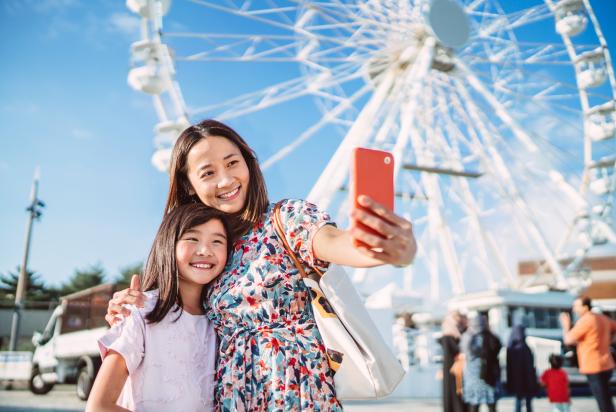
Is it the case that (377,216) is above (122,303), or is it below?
above

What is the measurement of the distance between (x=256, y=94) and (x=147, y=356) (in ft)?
36.5

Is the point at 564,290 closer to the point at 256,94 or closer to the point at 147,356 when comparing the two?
the point at 256,94

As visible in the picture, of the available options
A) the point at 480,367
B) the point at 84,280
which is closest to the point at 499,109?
the point at 480,367

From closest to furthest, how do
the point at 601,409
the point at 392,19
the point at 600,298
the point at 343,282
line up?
1. the point at 343,282
2. the point at 601,409
3. the point at 392,19
4. the point at 600,298

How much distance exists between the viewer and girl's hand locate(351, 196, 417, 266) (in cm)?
106

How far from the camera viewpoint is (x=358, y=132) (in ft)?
39.6

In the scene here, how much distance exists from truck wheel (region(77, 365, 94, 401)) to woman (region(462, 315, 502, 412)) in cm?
693

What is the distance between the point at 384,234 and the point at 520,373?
621 cm

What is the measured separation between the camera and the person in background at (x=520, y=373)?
21.2 ft

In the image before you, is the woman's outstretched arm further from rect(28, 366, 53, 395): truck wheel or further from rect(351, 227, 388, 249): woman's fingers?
rect(28, 366, 53, 395): truck wheel

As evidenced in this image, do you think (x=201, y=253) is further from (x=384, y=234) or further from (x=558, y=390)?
(x=558, y=390)

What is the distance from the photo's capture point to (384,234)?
107 cm

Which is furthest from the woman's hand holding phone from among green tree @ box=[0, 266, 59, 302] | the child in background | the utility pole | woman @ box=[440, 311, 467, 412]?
green tree @ box=[0, 266, 59, 302]

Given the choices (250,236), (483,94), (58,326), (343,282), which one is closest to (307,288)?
(343,282)
